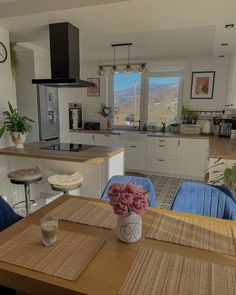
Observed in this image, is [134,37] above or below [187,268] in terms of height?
above

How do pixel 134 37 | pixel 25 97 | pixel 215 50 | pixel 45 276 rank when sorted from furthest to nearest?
pixel 25 97 → pixel 215 50 → pixel 134 37 → pixel 45 276

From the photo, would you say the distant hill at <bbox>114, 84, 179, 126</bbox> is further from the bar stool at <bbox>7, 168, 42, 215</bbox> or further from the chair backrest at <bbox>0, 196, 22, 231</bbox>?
the chair backrest at <bbox>0, 196, 22, 231</bbox>

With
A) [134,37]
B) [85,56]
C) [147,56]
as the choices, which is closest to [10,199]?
[134,37]

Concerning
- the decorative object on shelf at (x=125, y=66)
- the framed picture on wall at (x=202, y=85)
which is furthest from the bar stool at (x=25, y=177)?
the framed picture on wall at (x=202, y=85)

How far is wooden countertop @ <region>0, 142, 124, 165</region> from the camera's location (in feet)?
8.25

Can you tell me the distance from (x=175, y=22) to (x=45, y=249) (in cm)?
253

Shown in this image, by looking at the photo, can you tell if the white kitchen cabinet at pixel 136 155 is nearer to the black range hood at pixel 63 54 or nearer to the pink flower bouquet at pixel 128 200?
the black range hood at pixel 63 54

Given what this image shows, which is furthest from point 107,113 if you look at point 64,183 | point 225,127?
point 64,183

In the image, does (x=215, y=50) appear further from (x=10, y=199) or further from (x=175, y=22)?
(x=10, y=199)

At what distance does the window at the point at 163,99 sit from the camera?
16.4 ft

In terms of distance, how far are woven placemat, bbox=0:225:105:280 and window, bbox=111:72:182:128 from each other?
431 cm

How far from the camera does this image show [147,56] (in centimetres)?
480

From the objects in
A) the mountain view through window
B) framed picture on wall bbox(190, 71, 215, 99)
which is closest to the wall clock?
the mountain view through window

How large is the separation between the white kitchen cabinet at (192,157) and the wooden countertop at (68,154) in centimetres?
191
